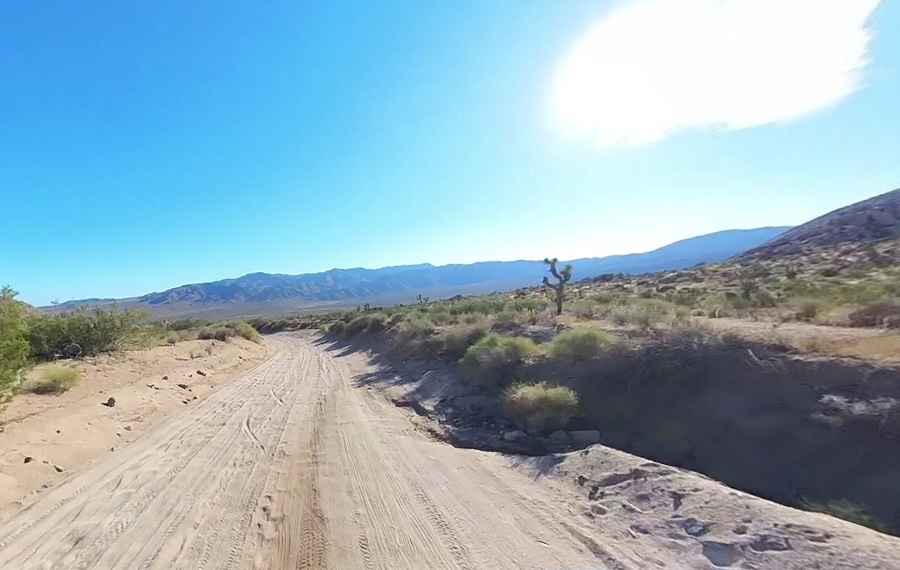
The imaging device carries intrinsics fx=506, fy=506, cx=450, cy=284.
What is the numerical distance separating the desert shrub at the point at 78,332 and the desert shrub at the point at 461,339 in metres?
14.4

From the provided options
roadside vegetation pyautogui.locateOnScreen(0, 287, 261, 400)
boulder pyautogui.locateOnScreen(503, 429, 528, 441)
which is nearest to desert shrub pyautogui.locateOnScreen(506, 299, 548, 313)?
boulder pyautogui.locateOnScreen(503, 429, 528, 441)

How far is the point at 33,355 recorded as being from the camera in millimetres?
19109

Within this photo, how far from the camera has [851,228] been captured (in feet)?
181

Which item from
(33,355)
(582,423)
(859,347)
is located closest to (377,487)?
(582,423)

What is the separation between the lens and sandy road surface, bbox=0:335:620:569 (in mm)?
5336

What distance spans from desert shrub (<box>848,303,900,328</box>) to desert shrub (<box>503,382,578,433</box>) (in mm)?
8483

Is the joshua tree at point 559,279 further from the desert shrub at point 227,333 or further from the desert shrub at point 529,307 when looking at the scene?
the desert shrub at point 227,333

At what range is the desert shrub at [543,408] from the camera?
10.2 meters

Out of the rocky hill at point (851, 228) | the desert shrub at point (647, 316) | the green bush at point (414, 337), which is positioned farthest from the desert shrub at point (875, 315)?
the rocky hill at point (851, 228)

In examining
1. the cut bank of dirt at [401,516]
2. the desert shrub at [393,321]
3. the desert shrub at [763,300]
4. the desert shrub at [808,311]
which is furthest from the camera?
the desert shrub at [393,321]

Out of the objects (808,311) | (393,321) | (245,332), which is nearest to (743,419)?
(808,311)

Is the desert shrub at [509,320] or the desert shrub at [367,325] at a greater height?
the desert shrub at [509,320]

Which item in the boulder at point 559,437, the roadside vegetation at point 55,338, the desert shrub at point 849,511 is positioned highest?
the roadside vegetation at point 55,338

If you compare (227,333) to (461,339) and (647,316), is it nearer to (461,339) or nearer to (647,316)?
(461,339)
